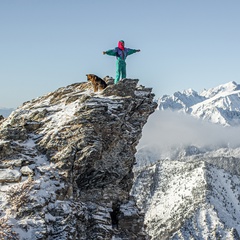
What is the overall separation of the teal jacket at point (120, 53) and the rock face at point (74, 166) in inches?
124

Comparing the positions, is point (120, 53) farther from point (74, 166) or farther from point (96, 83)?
point (74, 166)

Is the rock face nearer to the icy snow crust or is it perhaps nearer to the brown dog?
the icy snow crust

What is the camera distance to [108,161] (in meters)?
29.2

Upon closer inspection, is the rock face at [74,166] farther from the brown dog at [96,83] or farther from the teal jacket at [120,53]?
the teal jacket at [120,53]

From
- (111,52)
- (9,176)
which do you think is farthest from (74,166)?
(111,52)

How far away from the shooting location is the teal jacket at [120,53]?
35.9m

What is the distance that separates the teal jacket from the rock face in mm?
3140

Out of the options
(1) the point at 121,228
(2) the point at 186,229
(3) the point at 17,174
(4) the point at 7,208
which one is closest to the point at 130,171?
(1) the point at 121,228

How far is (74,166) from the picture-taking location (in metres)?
26.5

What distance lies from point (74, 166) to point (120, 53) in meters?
14.5

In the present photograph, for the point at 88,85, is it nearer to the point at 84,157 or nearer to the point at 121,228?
the point at 84,157

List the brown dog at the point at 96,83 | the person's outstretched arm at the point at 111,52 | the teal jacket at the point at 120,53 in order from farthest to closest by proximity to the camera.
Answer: the teal jacket at the point at 120,53 < the person's outstretched arm at the point at 111,52 < the brown dog at the point at 96,83

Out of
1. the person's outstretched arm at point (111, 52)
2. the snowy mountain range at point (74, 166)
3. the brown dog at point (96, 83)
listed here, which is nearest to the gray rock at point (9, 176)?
the snowy mountain range at point (74, 166)

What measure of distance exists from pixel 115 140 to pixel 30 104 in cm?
1218
